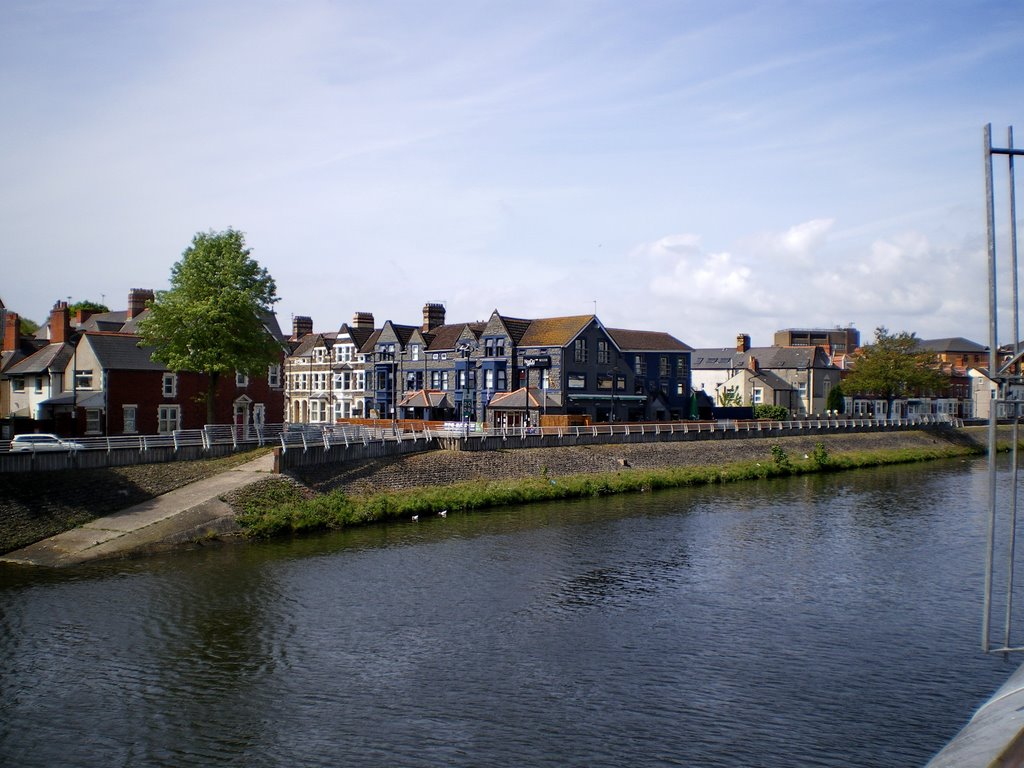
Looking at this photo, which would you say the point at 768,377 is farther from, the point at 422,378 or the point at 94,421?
the point at 94,421

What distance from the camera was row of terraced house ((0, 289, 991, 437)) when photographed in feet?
189

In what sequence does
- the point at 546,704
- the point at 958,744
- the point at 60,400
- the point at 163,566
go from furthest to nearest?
the point at 60,400
the point at 163,566
the point at 546,704
the point at 958,744

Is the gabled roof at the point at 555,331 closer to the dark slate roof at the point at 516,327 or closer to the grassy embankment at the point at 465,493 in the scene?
the dark slate roof at the point at 516,327

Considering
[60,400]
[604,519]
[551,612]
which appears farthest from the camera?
[60,400]

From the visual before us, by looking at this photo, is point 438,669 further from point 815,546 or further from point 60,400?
point 60,400

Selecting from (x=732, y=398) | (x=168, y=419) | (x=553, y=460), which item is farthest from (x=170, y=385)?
(x=732, y=398)

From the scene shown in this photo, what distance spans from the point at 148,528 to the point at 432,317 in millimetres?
59781

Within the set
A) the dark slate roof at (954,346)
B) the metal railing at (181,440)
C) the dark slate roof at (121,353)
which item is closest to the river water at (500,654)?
the metal railing at (181,440)

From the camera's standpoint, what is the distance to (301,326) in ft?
387

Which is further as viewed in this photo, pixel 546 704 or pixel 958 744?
pixel 546 704

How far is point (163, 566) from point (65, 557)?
13.8 feet

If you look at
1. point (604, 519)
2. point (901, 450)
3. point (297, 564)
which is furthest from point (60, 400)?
point (901, 450)

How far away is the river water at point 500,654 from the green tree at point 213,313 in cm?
1789

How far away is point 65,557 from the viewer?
119ft
